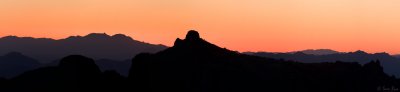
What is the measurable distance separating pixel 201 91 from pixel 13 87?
8303 centimetres

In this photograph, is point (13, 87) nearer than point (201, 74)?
Yes

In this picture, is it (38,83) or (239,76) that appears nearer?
(38,83)

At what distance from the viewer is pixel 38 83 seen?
106500mm

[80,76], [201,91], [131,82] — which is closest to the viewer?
[80,76]

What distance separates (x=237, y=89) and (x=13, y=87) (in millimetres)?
94546

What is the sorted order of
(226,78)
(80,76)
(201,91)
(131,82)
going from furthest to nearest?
(226,78) → (201,91) → (131,82) → (80,76)

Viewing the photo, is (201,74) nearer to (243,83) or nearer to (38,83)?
(243,83)

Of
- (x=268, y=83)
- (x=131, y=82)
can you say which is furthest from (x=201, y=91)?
(x=131, y=82)

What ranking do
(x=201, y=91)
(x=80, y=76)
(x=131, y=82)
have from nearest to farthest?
(x=80, y=76), (x=131, y=82), (x=201, y=91)

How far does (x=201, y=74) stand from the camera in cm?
19375

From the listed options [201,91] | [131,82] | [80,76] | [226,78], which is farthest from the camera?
[226,78]

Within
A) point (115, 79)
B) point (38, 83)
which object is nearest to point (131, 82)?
point (115, 79)

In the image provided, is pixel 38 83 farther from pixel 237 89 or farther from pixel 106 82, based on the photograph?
pixel 237 89

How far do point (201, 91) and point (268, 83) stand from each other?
27.9m
